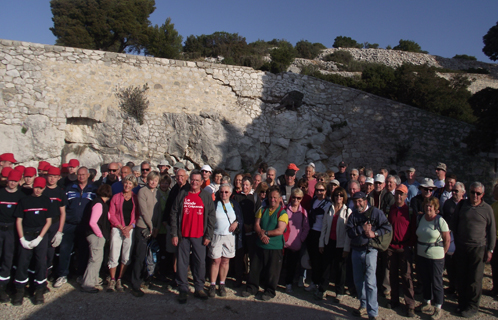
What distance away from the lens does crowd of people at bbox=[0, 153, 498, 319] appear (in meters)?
4.17

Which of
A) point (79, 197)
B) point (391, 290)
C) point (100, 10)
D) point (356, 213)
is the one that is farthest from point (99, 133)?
point (100, 10)

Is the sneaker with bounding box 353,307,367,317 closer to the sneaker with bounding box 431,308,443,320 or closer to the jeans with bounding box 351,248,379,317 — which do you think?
the jeans with bounding box 351,248,379,317

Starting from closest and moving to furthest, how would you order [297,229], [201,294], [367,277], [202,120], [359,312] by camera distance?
1. [367,277]
2. [359,312]
3. [201,294]
4. [297,229]
5. [202,120]

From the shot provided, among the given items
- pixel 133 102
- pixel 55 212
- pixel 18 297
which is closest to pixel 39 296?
pixel 18 297

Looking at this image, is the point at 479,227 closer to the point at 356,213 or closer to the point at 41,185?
the point at 356,213

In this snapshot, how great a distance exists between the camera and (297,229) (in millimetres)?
4859

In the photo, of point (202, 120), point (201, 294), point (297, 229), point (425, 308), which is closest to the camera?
point (425, 308)

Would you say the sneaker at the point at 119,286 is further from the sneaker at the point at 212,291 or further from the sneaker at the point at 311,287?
the sneaker at the point at 311,287

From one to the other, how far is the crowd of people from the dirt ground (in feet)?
0.44

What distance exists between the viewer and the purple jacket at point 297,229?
4.84m

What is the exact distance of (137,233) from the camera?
463 cm

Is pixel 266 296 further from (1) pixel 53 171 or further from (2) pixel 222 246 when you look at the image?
(1) pixel 53 171

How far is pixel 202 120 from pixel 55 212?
6.06 m

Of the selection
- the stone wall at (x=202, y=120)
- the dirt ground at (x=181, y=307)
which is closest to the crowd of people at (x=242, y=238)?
the dirt ground at (x=181, y=307)
